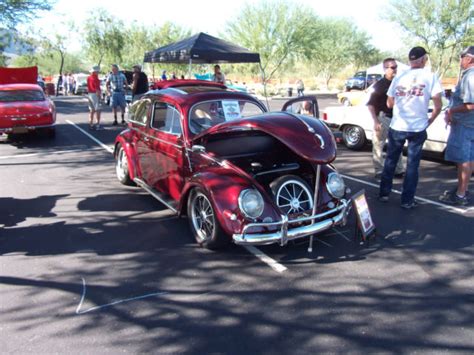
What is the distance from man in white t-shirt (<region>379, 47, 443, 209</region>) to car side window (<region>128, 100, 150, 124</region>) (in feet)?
11.2

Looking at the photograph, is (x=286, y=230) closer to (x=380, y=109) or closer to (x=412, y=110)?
(x=412, y=110)

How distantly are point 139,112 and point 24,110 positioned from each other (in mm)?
Result: 6013

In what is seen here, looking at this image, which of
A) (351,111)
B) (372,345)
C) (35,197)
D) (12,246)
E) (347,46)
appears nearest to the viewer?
(372,345)

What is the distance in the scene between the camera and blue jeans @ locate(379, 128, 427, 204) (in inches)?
209

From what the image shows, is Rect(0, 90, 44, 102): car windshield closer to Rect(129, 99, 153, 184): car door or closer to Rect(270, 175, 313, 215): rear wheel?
Rect(129, 99, 153, 184): car door

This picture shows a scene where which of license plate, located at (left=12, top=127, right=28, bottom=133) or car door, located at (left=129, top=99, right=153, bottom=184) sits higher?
car door, located at (left=129, top=99, right=153, bottom=184)

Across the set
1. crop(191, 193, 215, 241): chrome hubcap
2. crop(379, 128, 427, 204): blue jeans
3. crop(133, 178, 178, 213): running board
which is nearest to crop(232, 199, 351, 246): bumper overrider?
crop(191, 193, 215, 241): chrome hubcap

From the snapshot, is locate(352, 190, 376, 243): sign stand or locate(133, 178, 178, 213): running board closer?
locate(352, 190, 376, 243): sign stand

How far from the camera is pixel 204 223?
4.49 meters

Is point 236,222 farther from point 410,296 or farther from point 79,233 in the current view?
point 79,233

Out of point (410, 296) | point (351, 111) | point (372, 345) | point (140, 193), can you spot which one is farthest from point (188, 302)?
point (351, 111)

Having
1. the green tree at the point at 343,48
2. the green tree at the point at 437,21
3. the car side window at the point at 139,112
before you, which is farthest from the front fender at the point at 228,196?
the green tree at the point at 343,48

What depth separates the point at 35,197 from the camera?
20.5 ft

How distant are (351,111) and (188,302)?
7309 millimetres
